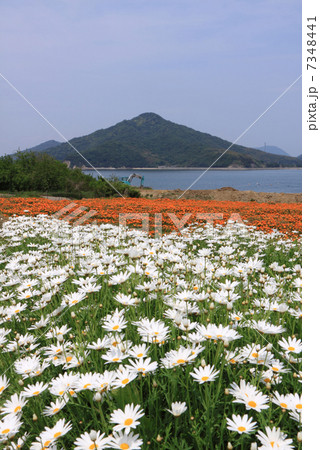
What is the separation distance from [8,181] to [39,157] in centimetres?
834

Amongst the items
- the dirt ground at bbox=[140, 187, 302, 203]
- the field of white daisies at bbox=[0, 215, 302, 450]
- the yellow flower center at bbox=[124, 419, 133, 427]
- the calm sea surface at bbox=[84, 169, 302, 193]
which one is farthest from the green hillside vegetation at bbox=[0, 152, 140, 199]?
the yellow flower center at bbox=[124, 419, 133, 427]

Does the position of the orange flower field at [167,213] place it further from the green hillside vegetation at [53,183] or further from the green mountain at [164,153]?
the green mountain at [164,153]

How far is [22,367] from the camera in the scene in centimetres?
→ 185

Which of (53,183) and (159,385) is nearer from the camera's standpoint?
(159,385)

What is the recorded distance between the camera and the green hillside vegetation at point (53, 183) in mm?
25461

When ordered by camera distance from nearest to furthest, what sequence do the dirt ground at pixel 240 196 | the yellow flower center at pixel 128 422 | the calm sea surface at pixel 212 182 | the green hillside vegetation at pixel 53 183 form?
the yellow flower center at pixel 128 422
the dirt ground at pixel 240 196
the green hillside vegetation at pixel 53 183
the calm sea surface at pixel 212 182

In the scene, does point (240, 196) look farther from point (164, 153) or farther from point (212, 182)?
point (164, 153)

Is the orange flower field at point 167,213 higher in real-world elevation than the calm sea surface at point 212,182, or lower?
lower

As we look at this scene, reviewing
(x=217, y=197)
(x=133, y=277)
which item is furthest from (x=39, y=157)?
(x=133, y=277)

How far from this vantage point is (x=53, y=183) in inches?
1080

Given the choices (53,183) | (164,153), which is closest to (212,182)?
(53,183)

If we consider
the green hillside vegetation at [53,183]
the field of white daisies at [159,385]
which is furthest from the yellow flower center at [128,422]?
the green hillside vegetation at [53,183]
